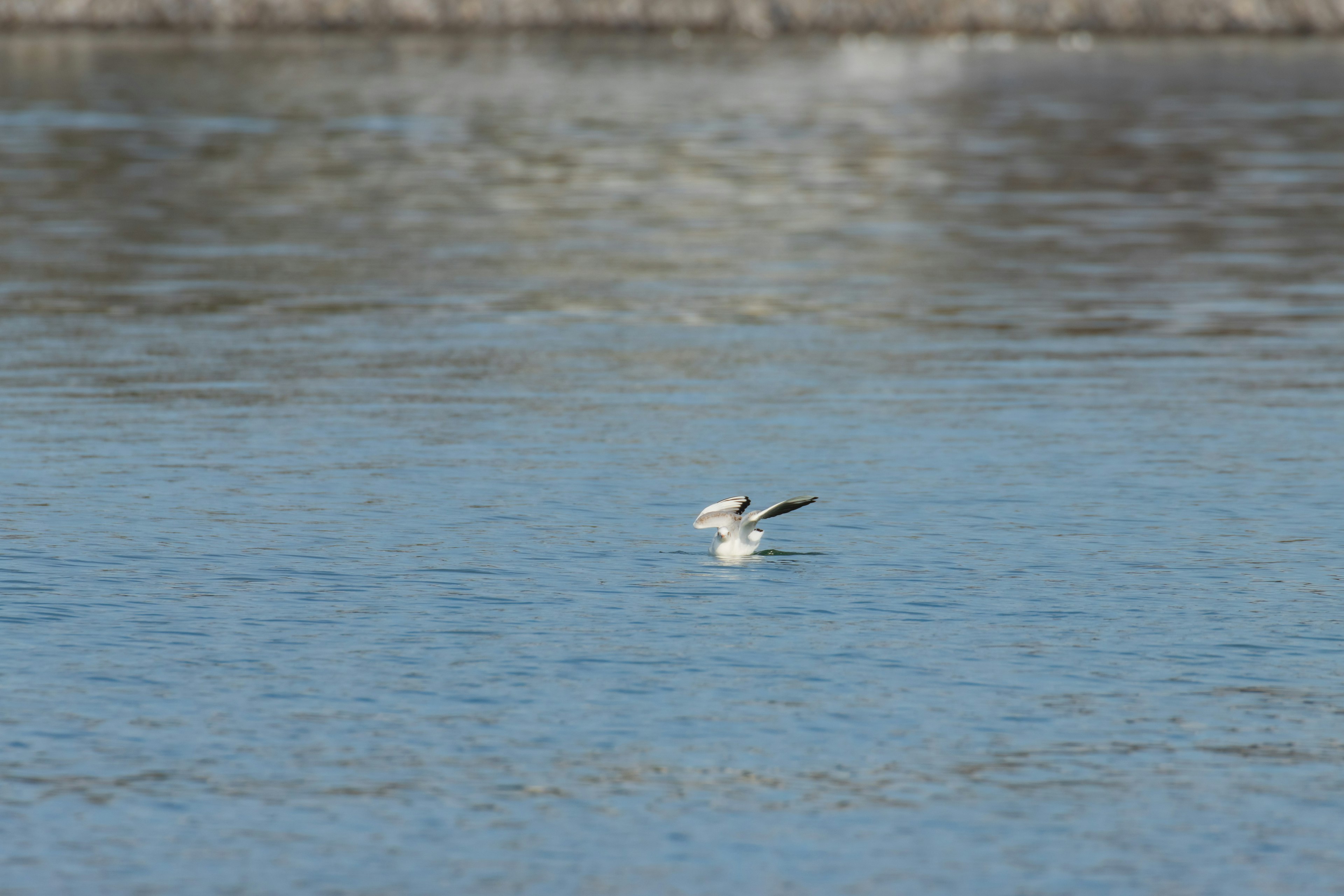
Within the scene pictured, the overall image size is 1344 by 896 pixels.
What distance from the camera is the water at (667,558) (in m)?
8.53

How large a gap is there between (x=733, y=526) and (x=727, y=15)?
383 ft

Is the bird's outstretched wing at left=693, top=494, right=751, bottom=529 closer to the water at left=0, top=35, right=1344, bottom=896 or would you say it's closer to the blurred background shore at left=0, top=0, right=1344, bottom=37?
the water at left=0, top=35, right=1344, bottom=896

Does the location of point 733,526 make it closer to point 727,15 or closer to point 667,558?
point 667,558

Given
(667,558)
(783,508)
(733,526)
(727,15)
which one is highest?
(727,15)

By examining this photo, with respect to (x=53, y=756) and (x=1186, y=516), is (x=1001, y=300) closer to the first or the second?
(x=1186, y=516)

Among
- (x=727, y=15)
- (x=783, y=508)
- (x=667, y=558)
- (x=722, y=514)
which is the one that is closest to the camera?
(x=783, y=508)

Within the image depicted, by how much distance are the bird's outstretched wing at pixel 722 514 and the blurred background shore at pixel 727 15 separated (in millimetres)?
114705

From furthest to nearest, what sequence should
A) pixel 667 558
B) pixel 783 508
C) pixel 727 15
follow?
pixel 727 15 → pixel 667 558 → pixel 783 508

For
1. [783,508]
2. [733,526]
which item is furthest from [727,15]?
[783,508]

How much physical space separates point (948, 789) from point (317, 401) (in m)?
10.8

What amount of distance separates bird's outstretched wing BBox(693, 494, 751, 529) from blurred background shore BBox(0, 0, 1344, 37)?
11471 centimetres

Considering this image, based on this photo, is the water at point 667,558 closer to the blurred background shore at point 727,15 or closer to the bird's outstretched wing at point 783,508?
the bird's outstretched wing at point 783,508

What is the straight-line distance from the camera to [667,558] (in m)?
13.0

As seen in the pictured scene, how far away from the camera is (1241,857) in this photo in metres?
8.19
